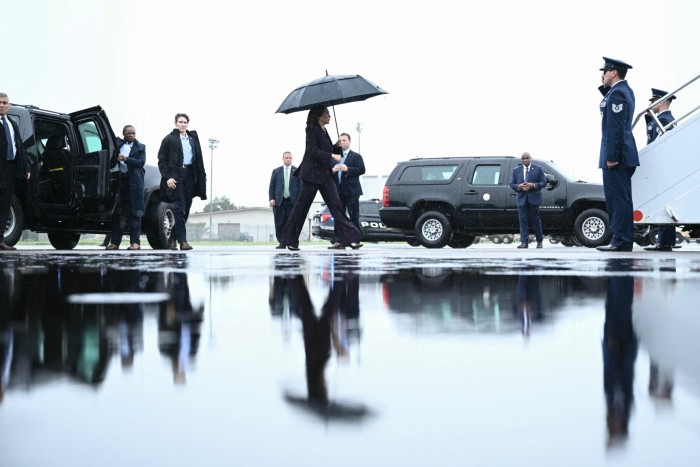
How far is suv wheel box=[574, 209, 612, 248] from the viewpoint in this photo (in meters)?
15.5

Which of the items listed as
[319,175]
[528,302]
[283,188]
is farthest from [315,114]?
[528,302]

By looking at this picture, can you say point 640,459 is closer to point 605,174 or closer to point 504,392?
point 504,392

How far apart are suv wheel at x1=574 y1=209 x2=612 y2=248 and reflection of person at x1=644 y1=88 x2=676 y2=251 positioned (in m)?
4.70

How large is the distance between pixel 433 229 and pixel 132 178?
6.32m

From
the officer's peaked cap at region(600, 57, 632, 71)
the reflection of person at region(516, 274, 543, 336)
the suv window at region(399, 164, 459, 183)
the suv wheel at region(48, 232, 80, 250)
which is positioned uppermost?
the officer's peaked cap at region(600, 57, 632, 71)

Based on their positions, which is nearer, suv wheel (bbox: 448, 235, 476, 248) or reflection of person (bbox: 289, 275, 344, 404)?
reflection of person (bbox: 289, 275, 344, 404)

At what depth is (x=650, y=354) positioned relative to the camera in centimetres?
195

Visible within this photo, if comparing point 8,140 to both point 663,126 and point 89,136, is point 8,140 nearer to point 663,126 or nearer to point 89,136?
point 89,136

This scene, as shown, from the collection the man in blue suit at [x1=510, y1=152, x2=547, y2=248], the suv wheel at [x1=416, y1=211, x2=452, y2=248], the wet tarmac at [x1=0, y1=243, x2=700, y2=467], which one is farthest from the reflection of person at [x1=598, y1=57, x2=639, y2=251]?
the suv wheel at [x1=416, y1=211, x2=452, y2=248]

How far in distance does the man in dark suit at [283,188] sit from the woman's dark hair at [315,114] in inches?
139

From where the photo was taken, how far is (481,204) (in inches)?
621

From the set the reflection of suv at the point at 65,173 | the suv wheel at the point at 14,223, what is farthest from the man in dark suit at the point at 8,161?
the reflection of suv at the point at 65,173

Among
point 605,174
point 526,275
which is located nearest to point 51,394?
point 526,275

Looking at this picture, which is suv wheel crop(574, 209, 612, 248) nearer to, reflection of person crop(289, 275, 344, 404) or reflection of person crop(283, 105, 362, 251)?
reflection of person crop(283, 105, 362, 251)
